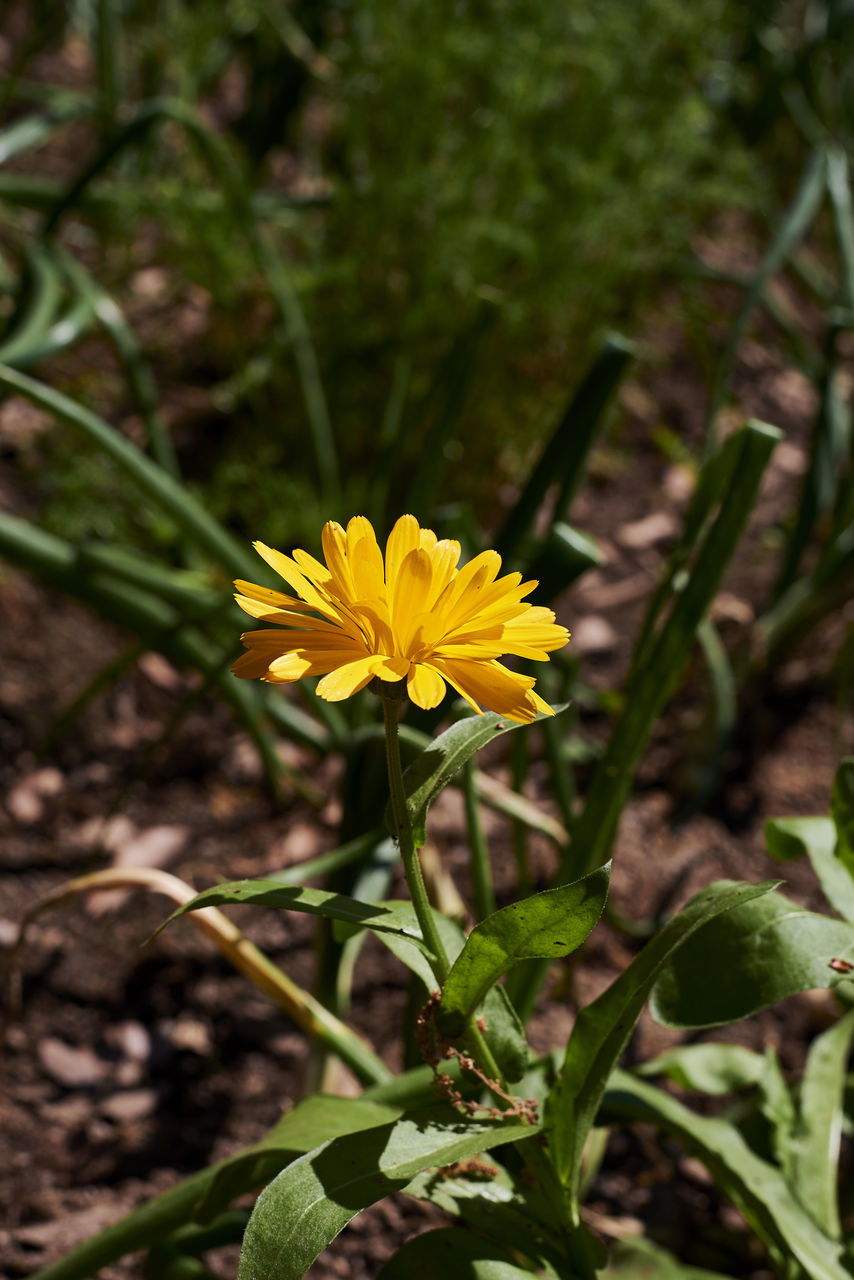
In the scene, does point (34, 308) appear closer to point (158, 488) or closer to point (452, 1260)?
point (158, 488)

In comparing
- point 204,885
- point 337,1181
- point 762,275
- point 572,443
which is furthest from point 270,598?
point 762,275

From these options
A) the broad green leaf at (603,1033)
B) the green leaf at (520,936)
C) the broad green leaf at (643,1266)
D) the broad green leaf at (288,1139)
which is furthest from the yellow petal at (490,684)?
the broad green leaf at (643,1266)

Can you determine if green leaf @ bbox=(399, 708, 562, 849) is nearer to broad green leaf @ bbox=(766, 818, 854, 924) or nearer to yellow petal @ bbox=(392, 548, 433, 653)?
yellow petal @ bbox=(392, 548, 433, 653)

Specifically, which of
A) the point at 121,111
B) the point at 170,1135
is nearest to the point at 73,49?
the point at 121,111

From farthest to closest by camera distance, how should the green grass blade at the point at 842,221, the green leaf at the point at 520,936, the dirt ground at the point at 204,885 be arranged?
1. the green grass blade at the point at 842,221
2. the dirt ground at the point at 204,885
3. the green leaf at the point at 520,936

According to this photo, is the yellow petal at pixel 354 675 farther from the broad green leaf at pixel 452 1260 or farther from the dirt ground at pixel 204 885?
the dirt ground at pixel 204 885

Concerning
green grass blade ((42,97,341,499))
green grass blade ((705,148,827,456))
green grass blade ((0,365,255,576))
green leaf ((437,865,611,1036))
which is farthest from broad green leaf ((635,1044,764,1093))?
green grass blade ((42,97,341,499))
